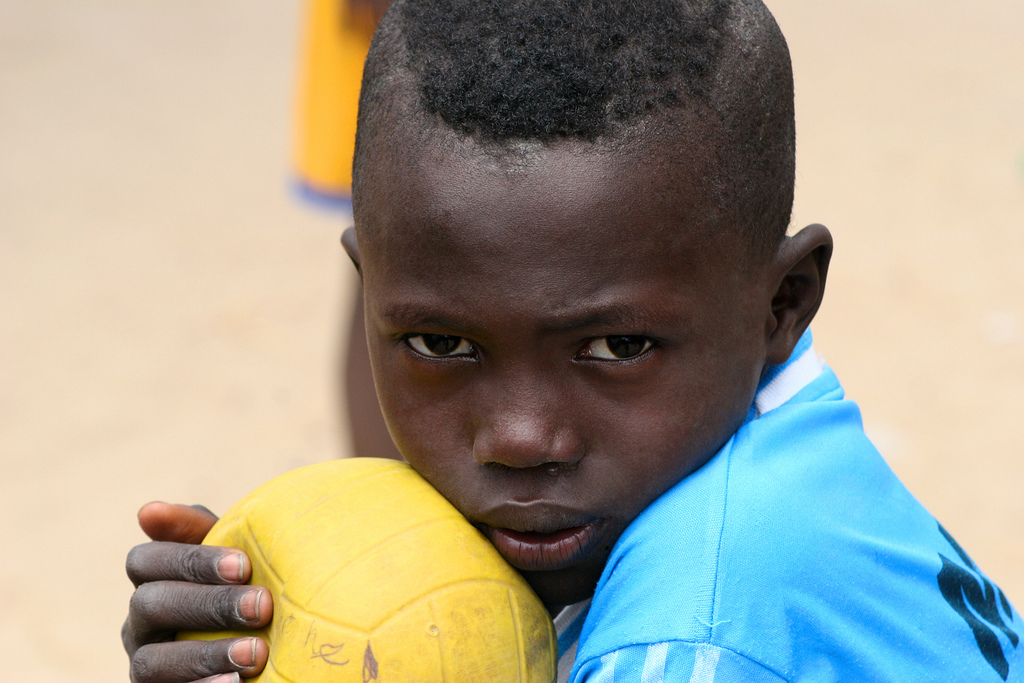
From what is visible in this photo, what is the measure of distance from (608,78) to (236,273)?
5.11 meters

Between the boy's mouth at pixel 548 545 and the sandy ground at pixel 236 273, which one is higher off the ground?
the boy's mouth at pixel 548 545

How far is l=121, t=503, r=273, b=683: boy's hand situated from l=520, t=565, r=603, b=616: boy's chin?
45cm

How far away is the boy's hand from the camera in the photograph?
1707 mm

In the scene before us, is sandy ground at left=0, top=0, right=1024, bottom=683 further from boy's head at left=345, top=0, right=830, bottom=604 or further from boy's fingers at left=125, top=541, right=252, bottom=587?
boy's fingers at left=125, top=541, right=252, bottom=587

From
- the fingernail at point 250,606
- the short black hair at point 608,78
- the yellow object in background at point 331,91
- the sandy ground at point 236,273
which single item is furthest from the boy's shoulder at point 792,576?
the yellow object in background at point 331,91

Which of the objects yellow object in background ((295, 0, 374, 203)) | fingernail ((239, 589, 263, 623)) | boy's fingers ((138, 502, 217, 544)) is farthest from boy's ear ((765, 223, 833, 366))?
yellow object in background ((295, 0, 374, 203))

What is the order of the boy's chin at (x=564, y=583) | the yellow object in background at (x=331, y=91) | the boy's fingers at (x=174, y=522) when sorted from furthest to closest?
the yellow object in background at (x=331, y=91)
the boy's fingers at (x=174, y=522)
the boy's chin at (x=564, y=583)

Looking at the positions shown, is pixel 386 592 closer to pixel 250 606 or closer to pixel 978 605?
pixel 250 606

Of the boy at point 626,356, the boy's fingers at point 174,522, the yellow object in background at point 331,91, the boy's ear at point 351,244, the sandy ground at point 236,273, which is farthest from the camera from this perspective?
the sandy ground at point 236,273

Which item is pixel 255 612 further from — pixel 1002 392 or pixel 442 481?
pixel 1002 392

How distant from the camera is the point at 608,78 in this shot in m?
1.56

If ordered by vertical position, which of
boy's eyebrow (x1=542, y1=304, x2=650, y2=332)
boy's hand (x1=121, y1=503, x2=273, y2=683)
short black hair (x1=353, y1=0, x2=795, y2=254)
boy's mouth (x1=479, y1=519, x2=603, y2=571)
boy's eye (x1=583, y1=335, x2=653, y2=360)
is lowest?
boy's hand (x1=121, y1=503, x2=273, y2=683)

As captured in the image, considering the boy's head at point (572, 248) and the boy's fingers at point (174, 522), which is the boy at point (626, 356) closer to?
the boy's head at point (572, 248)

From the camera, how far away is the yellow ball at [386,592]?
5.24 ft
